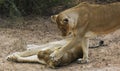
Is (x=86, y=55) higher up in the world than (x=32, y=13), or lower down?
lower down

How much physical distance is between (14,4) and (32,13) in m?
0.74

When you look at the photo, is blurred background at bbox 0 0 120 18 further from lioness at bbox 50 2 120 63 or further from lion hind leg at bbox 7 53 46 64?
lioness at bbox 50 2 120 63

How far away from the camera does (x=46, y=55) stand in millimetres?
7629

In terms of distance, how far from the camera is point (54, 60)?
7520mm

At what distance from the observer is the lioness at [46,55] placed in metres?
7.61

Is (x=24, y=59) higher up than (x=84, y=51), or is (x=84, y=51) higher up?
(x=84, y=51)

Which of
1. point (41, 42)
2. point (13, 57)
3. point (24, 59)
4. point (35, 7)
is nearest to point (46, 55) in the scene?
point (24, 59)

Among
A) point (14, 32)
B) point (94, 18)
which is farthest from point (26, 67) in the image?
point (14, 32)

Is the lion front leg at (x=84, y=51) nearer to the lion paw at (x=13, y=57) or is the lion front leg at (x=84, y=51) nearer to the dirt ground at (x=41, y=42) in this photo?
the dirt ground at (x=41, y=42)

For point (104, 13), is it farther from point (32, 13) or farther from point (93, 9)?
point (32, 13)

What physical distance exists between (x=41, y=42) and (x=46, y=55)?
5.90 feet

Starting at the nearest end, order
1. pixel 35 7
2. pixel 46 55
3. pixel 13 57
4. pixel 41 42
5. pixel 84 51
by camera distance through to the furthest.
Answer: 1. pixel 46 55
2. pixel 84 51
3. pixel 13 57
4. pixel 41 42
5. pixel 35 7

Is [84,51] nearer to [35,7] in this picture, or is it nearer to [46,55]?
[46,55]

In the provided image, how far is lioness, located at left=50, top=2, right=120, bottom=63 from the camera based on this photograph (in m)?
7.72
